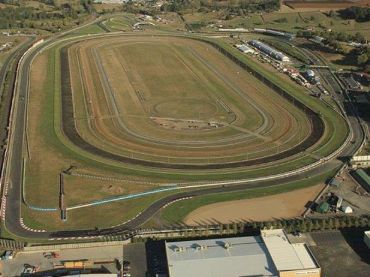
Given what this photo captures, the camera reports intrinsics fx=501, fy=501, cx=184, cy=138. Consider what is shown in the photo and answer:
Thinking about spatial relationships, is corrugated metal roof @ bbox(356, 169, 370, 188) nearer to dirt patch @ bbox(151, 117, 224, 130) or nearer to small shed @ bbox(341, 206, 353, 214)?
small shed @ bbox(341, 206, 353, 214)

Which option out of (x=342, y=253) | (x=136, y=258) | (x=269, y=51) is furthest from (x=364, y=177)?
(x=269, y=51)

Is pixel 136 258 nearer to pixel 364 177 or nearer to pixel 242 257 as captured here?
pixel 242 257

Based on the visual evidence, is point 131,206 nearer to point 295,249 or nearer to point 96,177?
point 96,177

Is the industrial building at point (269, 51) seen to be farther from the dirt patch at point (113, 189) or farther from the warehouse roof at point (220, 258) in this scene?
the warehouse roof at point (220, 258)

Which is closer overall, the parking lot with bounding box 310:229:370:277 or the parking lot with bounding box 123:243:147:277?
the parking lot with bounding box 123:243:147:277

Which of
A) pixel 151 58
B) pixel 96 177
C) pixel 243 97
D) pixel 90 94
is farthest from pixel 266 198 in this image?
pixel 151 58

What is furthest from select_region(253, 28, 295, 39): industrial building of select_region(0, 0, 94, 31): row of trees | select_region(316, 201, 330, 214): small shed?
select_region(316, 201, 330, 214): small shed
